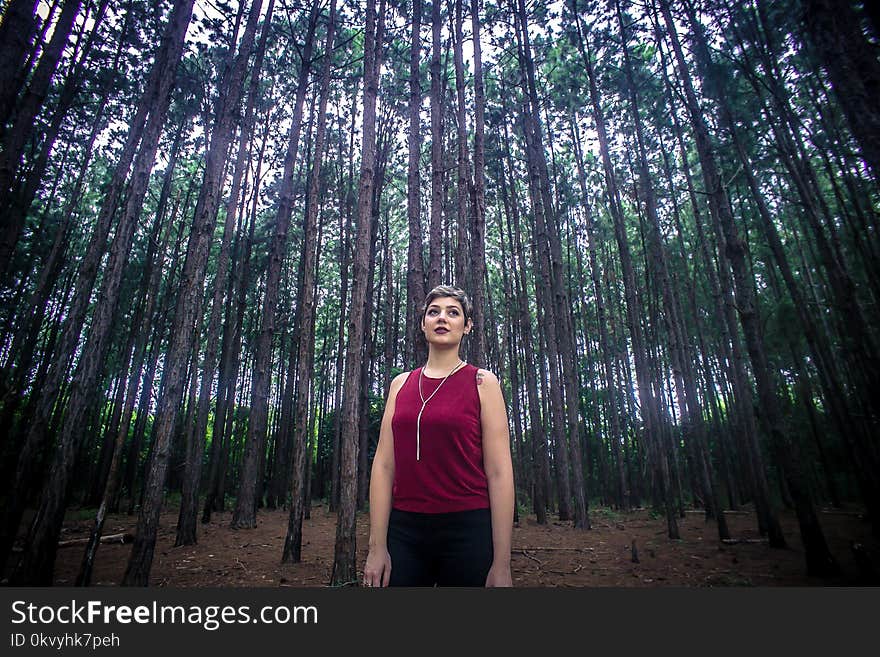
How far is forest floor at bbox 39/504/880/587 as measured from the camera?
187 inches

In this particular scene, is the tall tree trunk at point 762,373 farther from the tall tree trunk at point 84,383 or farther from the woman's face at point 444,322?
the tall tree trunk at point 84,383

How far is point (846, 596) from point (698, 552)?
5875 mm

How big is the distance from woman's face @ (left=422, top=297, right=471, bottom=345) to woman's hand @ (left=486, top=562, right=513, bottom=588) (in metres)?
0.99

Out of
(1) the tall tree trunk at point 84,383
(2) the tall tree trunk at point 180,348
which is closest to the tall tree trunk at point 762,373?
(2) the tall tree trunk at point 180,348

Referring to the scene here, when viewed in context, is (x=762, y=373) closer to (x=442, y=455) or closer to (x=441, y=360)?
(x=441, y=360)

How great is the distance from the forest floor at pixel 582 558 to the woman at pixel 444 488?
3970 millimetres

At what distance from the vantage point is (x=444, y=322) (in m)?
1.86

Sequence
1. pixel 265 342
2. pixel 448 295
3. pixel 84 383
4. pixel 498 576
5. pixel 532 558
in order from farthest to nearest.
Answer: pixel 265 342, pixel 532 558, pixel 84 383, pixel 448 295, pixel 498 576

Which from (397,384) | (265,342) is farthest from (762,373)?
(265,342)

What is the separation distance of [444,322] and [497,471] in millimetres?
735

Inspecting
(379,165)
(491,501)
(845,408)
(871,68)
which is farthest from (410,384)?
(379,165)

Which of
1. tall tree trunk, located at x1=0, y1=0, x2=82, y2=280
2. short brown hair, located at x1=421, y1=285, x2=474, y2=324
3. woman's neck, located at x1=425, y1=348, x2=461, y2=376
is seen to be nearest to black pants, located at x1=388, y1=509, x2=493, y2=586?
woman's neck, located at x1=425, y1=348, x2=461, y2=376

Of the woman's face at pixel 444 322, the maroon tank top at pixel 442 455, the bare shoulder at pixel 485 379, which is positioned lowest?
the maroon tank top at pixel 442 455

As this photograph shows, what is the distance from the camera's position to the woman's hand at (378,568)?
1.59 metres
